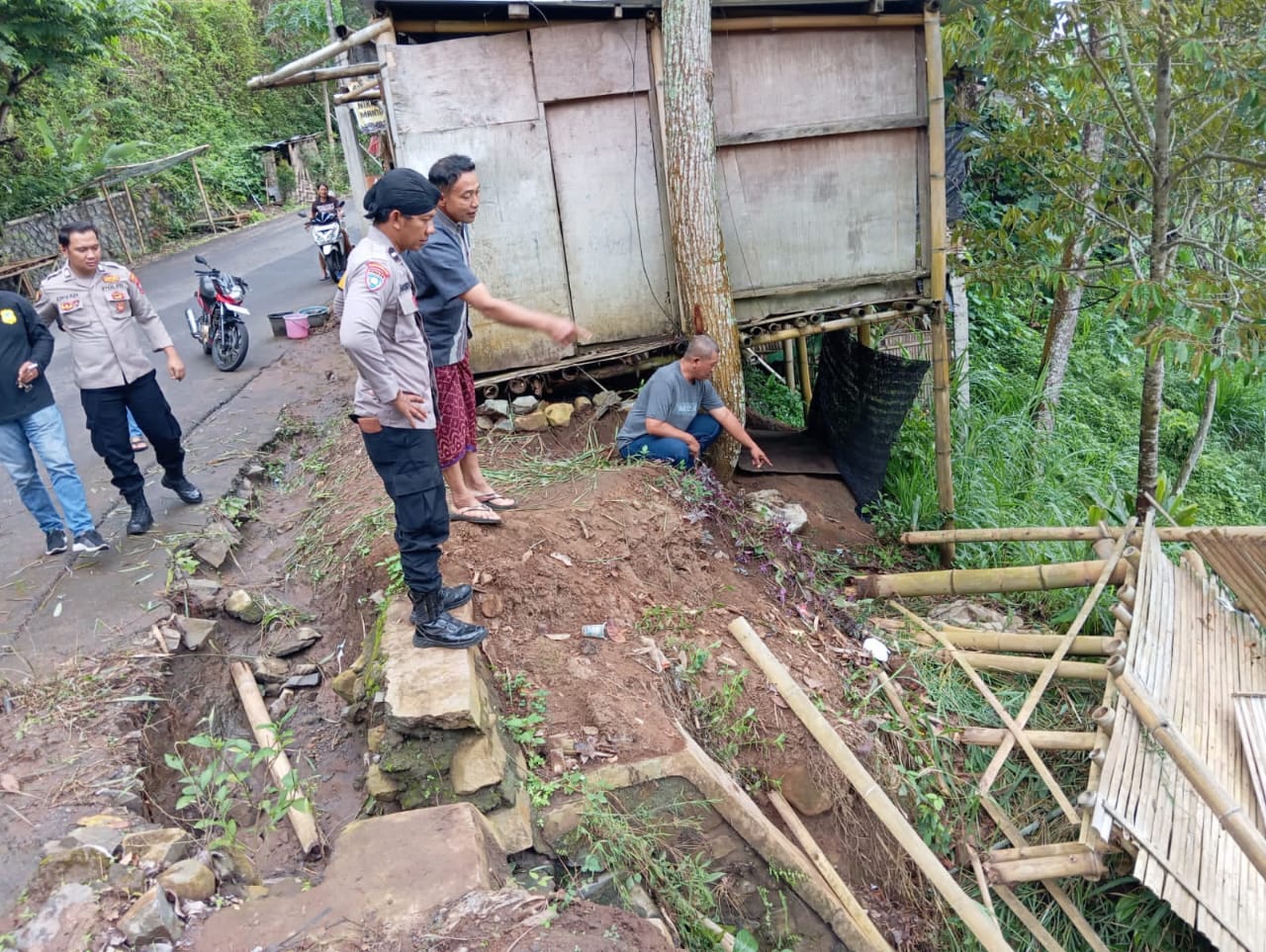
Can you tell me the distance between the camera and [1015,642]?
468 centimetres

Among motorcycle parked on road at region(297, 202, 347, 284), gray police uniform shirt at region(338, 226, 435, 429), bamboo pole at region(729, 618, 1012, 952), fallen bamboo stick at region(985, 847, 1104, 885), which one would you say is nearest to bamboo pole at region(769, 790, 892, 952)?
bamboo pole at region(729, 618, 1012, 952)

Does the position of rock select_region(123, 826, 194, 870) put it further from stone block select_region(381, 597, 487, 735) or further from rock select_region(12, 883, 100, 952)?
stone block select_region(381, 597, 487, 735)

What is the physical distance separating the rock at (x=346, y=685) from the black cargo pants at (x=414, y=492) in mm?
748

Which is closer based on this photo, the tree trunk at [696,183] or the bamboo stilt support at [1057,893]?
the bamboo stilt support at [1057,893]

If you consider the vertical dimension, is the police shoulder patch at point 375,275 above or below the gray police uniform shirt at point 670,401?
above

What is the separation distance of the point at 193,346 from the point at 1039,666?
29.5 feet

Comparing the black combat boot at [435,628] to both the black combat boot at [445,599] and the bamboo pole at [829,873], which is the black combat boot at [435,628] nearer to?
the black combat boot at [445,599]

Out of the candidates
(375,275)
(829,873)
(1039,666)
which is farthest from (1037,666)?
(375,275)

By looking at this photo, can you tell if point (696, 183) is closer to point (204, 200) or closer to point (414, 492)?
point (414, 492)

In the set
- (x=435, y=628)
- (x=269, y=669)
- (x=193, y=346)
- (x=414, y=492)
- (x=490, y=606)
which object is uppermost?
(x=414, y=492)

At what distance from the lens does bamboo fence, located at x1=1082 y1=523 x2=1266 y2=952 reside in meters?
3.20

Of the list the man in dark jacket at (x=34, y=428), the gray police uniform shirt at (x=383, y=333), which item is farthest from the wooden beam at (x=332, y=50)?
the gray police uniform shirt at (x=383, y=333)

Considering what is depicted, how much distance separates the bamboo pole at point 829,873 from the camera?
338 cm

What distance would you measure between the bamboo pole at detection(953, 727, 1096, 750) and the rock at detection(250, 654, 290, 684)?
3.30 metres
